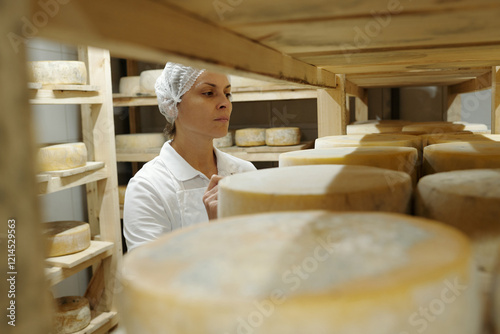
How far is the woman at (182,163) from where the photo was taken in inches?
70.4

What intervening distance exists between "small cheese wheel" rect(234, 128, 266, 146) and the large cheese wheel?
1.25 metres

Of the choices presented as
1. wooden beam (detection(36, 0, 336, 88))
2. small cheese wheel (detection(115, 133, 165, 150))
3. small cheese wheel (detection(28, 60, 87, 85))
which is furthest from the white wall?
wooden beam (detection(36, 0, 336, 88))

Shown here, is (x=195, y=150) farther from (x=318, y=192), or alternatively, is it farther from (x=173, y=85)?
(x=318, y=192)

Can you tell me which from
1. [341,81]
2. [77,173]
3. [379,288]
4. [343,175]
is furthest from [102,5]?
[77,173]

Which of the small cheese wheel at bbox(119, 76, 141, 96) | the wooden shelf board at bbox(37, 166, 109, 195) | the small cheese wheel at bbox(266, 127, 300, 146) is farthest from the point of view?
the small cheese wheel at bbox(119, 76, 141, 96)

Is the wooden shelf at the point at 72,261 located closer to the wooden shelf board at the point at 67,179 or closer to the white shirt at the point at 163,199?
the wooden shelf board at the point at 67,179

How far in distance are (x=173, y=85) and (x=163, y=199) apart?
528mm

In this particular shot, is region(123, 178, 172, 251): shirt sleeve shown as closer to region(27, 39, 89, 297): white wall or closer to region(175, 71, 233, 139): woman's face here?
region(175, 71, 233, 139): woman's face

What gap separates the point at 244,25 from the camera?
692 mm

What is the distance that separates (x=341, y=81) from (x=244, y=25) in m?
1.22

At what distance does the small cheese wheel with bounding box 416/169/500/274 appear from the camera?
1.84 ft

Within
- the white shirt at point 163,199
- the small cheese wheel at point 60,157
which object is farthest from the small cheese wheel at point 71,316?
the white shirt at point 163,199

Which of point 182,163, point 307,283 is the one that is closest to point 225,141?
point 182,163

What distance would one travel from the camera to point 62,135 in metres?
3.55
